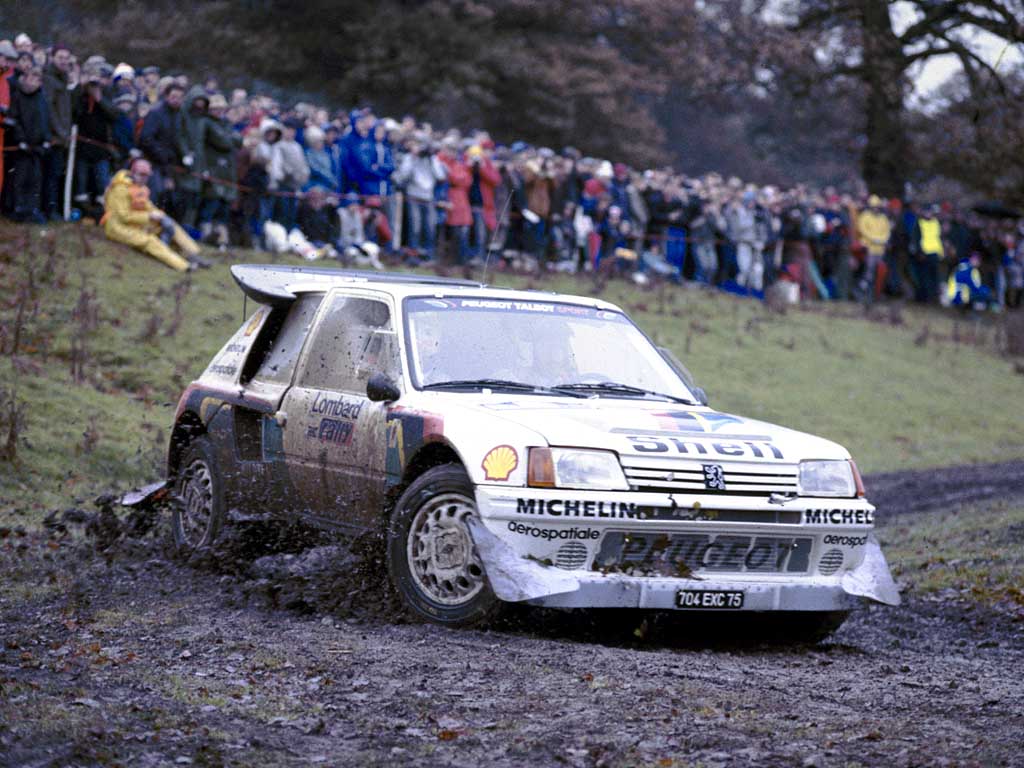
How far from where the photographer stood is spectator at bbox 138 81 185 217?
20.8m

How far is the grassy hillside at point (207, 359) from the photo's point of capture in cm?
1403

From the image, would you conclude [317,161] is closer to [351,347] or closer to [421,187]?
[421,187]

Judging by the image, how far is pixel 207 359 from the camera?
58.0 ft

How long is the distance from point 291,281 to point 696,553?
337cm

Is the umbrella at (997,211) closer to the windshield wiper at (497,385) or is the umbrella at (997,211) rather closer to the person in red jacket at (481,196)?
the person in red jacket at (481,196)

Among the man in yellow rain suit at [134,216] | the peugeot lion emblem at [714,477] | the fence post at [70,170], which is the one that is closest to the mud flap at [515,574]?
the peugeot lion emblem at [714,477]

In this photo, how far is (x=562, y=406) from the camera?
8.23m

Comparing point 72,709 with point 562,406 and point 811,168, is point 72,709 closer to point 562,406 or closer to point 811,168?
point 562,406

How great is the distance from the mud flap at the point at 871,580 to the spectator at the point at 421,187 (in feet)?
53.2

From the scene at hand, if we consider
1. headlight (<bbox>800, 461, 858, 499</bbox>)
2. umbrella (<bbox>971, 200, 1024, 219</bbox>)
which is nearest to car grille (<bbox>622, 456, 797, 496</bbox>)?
headlight (<bbox>800, 461, 858, 499</bbox>)

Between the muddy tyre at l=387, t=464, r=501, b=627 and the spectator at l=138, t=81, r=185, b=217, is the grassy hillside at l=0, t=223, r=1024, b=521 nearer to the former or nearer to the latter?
the spectator at l=138, t=81, r=185, b=217

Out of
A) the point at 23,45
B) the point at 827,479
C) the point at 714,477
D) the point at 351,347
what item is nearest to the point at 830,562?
the point at 827,479

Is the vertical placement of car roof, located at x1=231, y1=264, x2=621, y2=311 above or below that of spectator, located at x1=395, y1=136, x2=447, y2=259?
below

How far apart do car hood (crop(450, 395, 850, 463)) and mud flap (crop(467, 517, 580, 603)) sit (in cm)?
54
